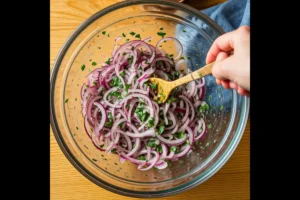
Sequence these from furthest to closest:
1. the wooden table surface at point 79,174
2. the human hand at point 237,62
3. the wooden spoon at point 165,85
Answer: the wooden table surface at point 79,174
the wooden spoon at point 165,85
the human hand at point 237,62

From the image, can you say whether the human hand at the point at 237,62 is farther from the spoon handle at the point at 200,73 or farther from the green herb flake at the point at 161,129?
the green herb flake at the point at 161,129

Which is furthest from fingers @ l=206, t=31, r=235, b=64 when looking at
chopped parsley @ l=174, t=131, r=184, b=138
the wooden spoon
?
chopped parsley @ l=174, t=131, r=184, b=138

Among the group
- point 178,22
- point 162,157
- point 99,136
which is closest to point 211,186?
point 162,157

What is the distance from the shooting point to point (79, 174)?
1027 mm

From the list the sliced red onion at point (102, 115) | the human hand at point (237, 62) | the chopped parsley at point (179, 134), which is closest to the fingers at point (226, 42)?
the human hand at point (237, 62)

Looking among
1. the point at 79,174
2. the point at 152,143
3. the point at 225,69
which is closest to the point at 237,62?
the point at 225,69

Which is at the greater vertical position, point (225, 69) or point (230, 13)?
point (230, 13)

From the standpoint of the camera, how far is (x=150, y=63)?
39.2 inches

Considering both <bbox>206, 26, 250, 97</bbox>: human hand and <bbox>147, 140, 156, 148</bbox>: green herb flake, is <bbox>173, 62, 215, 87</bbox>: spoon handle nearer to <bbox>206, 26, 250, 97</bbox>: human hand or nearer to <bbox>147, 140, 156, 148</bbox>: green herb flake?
<bbox>206, 26, 250, 97</bbox>: human hand

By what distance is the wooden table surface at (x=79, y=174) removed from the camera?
1.03 m

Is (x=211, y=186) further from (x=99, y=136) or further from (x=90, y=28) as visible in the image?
(x=90, y=28)

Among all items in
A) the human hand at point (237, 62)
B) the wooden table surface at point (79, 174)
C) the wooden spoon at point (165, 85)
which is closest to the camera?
the human hand at point (237, 62)

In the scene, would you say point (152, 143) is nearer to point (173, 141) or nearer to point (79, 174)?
point (173, 141)

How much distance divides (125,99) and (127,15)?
0.22 meters
